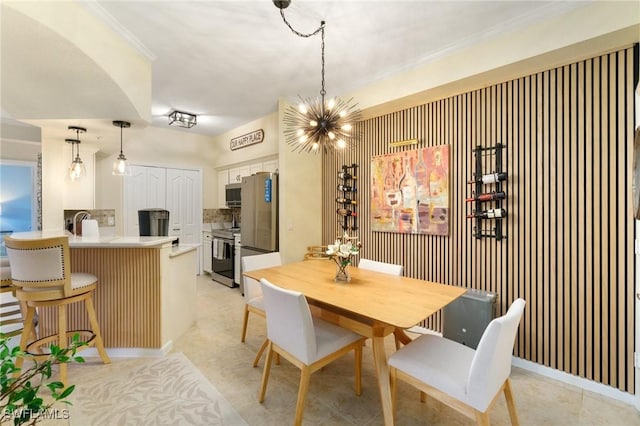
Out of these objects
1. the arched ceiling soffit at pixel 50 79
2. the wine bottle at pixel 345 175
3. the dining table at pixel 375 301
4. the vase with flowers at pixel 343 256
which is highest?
the arched ceiling soffit at pixel 50 79

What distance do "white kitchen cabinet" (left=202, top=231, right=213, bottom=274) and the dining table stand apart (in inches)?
134

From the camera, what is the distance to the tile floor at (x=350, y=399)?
1862 mm

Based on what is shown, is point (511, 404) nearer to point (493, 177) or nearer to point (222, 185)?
point (493, 177)

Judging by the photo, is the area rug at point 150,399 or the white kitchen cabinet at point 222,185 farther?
the white kitchen cabinet at point 222,185

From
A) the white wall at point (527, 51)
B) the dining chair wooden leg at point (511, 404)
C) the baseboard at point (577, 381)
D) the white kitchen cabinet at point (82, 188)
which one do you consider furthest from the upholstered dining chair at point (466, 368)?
the white kitchen cabinet at point (82, 188)

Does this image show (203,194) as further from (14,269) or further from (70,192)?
(14,269)

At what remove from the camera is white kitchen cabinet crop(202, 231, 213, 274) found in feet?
18.1

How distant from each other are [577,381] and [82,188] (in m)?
5.79

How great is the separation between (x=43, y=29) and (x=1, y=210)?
4.43 meters

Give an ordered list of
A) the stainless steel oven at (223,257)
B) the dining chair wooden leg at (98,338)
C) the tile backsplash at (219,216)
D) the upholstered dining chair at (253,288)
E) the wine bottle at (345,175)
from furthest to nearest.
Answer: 1. the tile backsplash at (219,216)
2. the stainless steel oven at (223,257)
3. the wine bottle at (345,175)
4. the upholstered dining chair at (253,288)
5. the dining chair wooden leg at (98,338)

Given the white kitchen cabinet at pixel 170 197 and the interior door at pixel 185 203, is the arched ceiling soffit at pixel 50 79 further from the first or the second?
the interior door at pixel 185 203

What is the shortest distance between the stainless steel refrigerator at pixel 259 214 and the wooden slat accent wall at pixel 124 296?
165 centimetres

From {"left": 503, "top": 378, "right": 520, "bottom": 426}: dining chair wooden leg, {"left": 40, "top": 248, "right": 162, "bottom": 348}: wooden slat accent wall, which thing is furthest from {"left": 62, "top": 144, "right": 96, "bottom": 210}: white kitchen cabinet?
{"left": 503, "top": 378, "right": 520, "bottom": 426}: dining chair wooden leg

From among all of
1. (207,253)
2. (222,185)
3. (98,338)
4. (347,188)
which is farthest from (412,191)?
(207,253)
